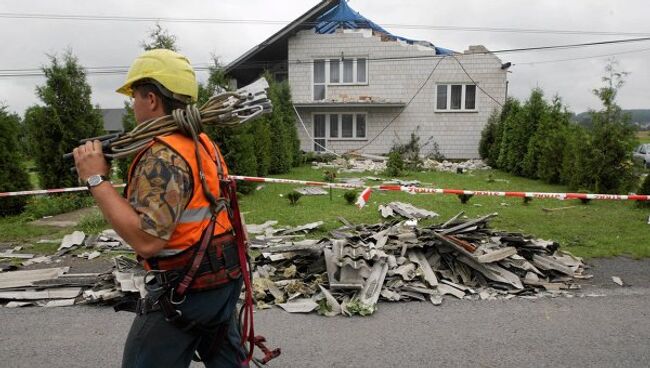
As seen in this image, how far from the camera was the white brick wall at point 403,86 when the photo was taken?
25125mm

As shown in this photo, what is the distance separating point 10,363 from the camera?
3871 millimetres

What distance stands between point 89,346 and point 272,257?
2.46 meters

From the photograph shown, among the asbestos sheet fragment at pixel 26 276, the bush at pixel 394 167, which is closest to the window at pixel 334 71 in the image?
the bush at pixel 394 167

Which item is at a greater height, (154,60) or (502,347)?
(154,60)

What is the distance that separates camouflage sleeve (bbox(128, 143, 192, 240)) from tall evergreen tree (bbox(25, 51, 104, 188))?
10.6 meters

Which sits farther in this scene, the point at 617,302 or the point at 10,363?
the point at 617,302

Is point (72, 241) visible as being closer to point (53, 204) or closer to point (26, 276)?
point (26, 276)

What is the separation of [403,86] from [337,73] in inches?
148

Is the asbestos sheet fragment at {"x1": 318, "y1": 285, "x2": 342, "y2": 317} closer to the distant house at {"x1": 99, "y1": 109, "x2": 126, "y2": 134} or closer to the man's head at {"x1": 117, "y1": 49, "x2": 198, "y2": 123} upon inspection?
the man's head at {"x1": 117, "y1": 49, "x2": 198, "y2": 123}

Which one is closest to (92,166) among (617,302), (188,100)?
(188,100)

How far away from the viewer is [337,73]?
25.5 m

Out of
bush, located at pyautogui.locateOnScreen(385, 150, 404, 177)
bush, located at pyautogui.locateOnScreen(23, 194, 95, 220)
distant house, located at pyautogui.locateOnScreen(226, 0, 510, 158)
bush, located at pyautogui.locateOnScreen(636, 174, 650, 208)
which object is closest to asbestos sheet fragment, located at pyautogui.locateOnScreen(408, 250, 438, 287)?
bush, located at pyautogui.locateOnScreen(636, 174, 650, 208)

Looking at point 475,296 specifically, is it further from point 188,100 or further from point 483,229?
point 188,100

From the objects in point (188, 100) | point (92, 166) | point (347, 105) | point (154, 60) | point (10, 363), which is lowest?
point (10, 363)
